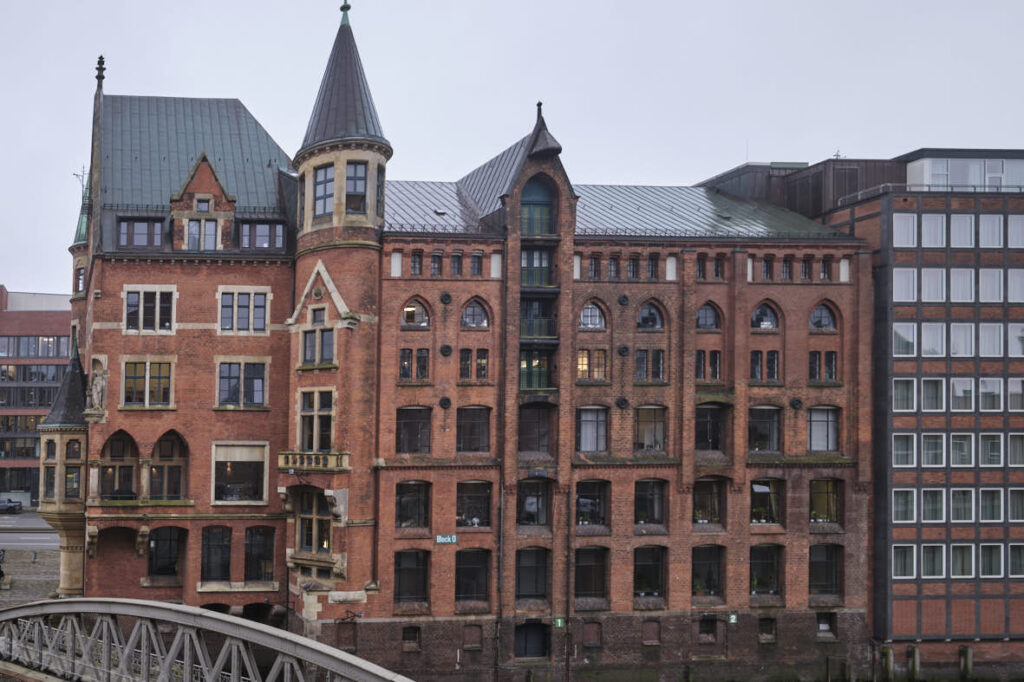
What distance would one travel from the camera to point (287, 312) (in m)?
44.9

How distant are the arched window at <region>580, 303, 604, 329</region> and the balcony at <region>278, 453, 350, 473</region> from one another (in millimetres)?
13099

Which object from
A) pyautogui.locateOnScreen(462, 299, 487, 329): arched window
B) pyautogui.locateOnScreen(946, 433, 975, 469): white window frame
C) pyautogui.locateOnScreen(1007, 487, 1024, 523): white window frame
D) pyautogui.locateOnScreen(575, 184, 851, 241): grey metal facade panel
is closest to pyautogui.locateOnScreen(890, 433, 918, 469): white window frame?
pyautogui.locateOnScreen(946, 433, 975, 469): white window frame

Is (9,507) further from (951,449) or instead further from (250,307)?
(951,449)

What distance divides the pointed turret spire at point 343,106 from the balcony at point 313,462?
14.3 meters

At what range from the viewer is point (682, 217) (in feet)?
161

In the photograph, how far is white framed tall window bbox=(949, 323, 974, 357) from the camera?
148 feet

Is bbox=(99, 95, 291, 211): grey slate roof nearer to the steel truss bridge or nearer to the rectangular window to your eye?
the rectangular window

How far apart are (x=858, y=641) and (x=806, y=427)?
424 inches


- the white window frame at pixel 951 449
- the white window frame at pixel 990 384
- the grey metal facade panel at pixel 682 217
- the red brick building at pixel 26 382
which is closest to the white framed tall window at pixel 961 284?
the white window frame at pixel 990 384

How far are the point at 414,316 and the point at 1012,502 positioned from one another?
102ft

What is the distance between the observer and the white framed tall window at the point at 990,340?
45.4 m

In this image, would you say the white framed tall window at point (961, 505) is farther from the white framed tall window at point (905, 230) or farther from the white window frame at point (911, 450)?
the white framed tall window at point (905, 230)

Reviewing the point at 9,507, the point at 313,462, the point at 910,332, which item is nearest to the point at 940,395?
the point at 910,332

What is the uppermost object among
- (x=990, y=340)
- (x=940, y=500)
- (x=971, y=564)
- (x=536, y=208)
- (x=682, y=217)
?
(x=682, y=217)
